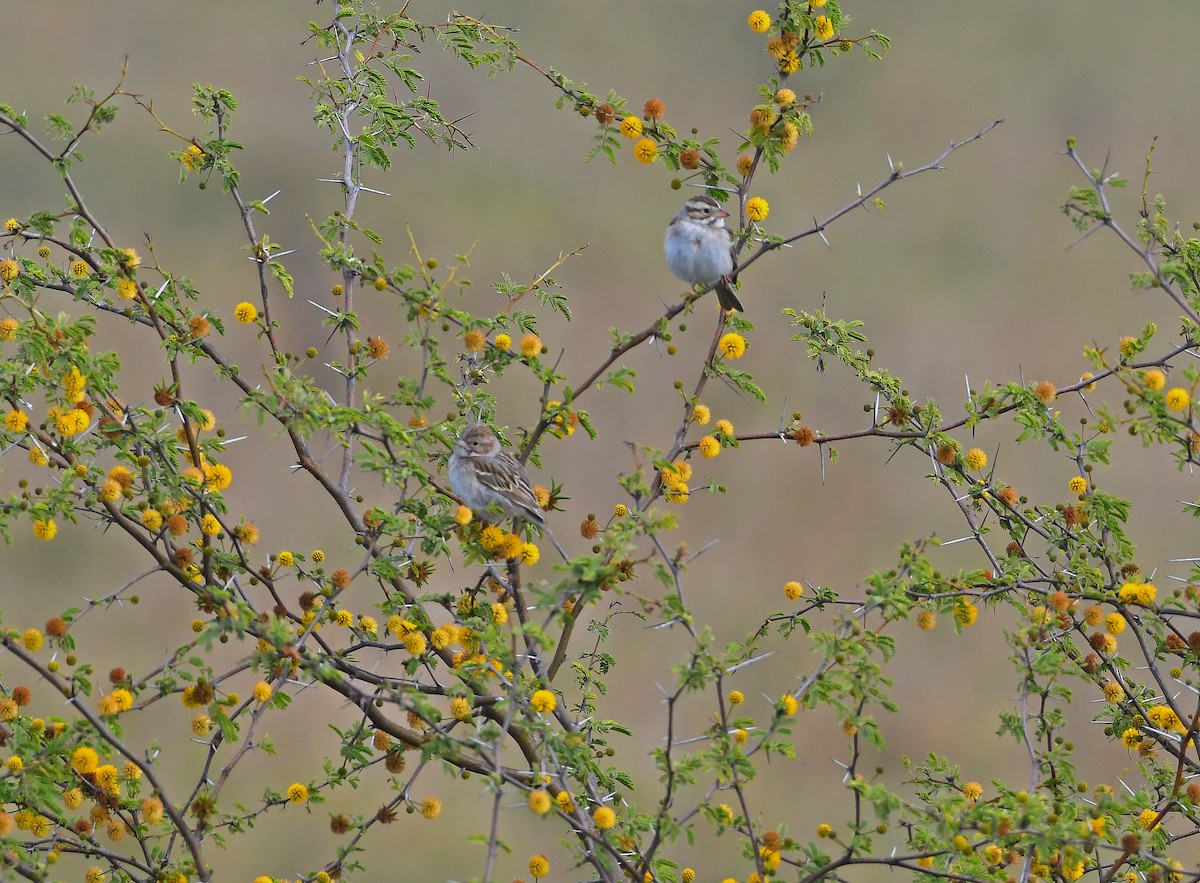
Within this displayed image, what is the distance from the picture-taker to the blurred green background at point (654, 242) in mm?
18594

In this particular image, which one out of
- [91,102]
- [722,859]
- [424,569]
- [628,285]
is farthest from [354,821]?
[628,285]

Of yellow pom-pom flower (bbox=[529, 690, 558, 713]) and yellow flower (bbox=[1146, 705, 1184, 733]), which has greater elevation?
yellow flower (bbox=[1146, 705, 1184, 733])

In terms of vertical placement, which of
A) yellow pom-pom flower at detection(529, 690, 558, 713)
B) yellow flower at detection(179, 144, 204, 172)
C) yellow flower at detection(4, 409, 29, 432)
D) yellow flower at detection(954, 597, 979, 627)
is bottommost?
yellow pom-pom flower at detection(529, 690, 558, 713)

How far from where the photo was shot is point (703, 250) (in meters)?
7.75

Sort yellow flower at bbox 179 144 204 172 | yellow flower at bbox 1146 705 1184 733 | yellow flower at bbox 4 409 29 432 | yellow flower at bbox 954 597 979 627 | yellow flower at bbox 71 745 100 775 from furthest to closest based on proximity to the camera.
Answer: yellow flower at bbox 179 144 204 172 → yellow flower at bbox 1146 705 1184 733 → yellow flower at bbox 954 597 979 627 → yellow flower at bbox 4 409 29 432 → yellow flower at bbox 71 745 100 775

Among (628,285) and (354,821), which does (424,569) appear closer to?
(354,821)

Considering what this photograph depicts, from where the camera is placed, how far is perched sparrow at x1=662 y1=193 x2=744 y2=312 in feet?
25.4

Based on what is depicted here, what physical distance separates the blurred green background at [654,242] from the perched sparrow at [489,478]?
29.6 ft

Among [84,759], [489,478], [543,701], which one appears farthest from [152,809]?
[489,478]

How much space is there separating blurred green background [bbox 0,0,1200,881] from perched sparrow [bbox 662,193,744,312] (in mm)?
7659

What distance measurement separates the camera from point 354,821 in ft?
17.6

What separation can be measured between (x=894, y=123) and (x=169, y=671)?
91.7 ft

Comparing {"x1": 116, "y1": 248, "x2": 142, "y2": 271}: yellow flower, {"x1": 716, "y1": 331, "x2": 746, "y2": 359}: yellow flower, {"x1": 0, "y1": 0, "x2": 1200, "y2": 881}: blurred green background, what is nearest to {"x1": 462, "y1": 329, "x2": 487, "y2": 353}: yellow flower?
{"x1": 716, "y1": 331, "x2": 746, "y2": 359}: yellow flower

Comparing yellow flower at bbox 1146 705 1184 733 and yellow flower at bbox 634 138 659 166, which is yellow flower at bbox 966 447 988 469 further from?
yellow flower at bbox 634 138 659 166
